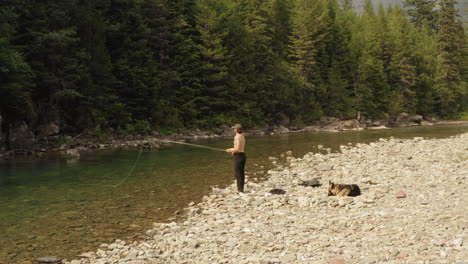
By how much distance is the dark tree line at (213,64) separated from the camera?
92.6ft

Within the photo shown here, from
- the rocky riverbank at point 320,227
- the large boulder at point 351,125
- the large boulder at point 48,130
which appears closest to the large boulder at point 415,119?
the large boulder at point 351,125

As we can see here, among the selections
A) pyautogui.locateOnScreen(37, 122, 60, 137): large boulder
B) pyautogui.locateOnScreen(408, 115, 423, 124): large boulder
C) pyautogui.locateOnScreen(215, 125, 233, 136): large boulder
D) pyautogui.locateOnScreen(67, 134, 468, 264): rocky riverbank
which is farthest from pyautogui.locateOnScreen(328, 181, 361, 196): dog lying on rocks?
pyautogui.locateOnScreen(408, 115, 423, 124): large boulder

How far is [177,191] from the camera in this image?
12.8 metres

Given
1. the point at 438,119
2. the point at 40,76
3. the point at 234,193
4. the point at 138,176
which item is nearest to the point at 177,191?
the point at 234,193

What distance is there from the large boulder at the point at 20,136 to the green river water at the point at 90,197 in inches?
139

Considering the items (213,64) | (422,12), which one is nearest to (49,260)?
(213,64)

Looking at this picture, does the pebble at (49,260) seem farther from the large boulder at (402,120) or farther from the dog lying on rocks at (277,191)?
the large boulder at (402,120)

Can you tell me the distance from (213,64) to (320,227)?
40.9 m

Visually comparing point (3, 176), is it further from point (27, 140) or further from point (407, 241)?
point (407, 241)

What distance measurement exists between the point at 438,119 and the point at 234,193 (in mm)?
71584

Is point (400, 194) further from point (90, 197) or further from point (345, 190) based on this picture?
point (90, 197)

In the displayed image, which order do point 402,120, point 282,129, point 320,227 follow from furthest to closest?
point 402,120, point 282,129, point 320,227

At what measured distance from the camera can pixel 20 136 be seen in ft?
81.1

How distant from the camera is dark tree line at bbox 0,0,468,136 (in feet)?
92.6
